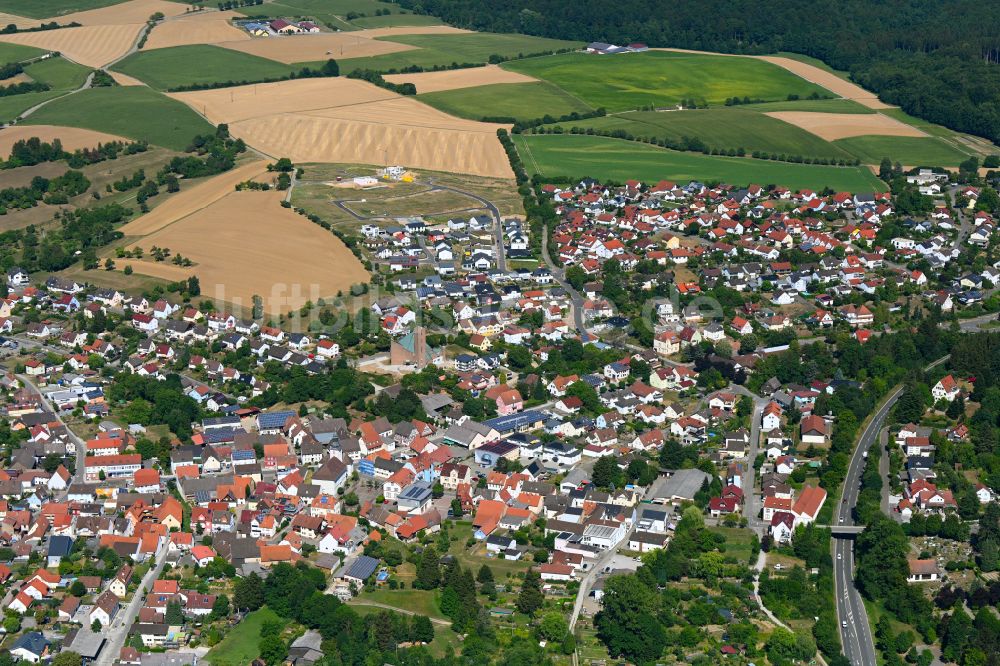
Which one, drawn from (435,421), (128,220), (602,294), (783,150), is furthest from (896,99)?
(435,421)

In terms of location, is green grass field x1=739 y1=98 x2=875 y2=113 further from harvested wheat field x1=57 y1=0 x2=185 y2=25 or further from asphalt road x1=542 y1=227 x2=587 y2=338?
harvested wheat field x1=57 y1=0 x2=185 y2=25

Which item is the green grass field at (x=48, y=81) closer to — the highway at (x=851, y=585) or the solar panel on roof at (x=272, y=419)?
the solar panel on roof at (x=272, y=419)

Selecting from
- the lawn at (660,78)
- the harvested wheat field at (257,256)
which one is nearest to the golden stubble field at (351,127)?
the lawn at (660,78)

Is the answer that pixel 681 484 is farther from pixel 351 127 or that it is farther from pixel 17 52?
pixel 17 52

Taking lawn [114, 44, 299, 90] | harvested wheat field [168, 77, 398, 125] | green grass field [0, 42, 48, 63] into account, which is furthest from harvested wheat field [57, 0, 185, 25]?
harvested wheat field [168, 77, 398, 125]

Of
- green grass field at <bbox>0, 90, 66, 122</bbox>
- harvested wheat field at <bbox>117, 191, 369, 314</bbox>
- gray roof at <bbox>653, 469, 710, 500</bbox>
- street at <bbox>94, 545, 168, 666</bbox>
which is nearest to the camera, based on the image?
street at <bbox>94, 545, 168, 666</bbox>
